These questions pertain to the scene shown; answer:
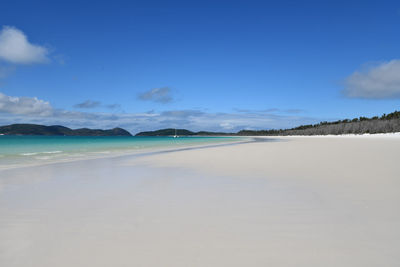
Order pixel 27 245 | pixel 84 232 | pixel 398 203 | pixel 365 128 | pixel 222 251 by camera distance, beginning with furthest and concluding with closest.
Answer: pixel 365 128 < pixel 398 203 < pixel 84 232 < pixel 27 245 < pixel 222 251

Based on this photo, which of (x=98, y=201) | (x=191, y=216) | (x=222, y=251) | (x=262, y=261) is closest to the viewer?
(x=262, y=261)

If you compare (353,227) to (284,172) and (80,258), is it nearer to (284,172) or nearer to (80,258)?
(80,258)

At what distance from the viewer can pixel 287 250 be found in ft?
8.13

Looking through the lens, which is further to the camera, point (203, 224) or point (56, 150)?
point (56, 150)

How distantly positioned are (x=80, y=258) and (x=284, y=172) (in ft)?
20.3

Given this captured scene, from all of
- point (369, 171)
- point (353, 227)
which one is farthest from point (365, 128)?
point (353, 227)

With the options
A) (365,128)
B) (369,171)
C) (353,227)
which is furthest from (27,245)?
(365,128)

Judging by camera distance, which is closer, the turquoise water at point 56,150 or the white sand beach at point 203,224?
the white sand beach at point 203,224

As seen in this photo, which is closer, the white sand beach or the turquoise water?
the white sand beach

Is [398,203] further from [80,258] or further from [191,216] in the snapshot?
[80,258]

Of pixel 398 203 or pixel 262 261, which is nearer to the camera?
pixel 262 261

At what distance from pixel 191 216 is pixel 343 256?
1930 mm

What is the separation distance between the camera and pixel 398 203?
3994mm

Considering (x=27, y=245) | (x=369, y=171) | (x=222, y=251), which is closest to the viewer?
(x=222, y=251)
